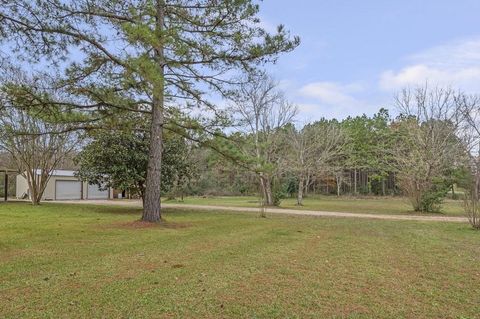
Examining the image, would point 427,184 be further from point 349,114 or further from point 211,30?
point 349,114

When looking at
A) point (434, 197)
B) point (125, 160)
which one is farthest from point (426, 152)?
point (125, 160)

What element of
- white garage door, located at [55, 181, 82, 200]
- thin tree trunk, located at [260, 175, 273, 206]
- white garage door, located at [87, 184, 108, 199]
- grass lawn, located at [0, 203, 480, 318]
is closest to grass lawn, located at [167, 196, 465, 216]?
thin tree trunk, located at [260, 175, 273, 206]

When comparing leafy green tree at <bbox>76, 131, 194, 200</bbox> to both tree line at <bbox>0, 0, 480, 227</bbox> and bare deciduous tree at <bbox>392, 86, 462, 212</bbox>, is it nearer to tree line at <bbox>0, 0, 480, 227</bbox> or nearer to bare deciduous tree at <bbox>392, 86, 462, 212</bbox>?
tree line at <bbox>0, 0, 480, 227</bbox>

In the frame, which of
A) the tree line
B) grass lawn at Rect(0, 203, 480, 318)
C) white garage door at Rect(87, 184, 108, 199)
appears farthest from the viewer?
white garage door at Rect(87, 184, 108, 199)

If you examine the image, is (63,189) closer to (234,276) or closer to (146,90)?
(146,90)

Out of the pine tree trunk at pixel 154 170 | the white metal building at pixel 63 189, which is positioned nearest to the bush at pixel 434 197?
the pine tree trunk at pixel 154 170

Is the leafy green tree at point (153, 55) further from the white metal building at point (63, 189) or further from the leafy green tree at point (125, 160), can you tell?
the white metal building at point (63, 189)

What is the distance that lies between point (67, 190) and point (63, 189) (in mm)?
420

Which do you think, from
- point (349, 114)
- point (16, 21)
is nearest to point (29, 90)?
point (16, 21)

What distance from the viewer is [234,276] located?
5.41m

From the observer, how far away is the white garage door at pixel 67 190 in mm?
35375

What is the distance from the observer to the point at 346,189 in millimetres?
45969

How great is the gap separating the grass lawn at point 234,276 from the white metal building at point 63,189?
27247mm

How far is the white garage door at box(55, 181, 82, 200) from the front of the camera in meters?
35.4
